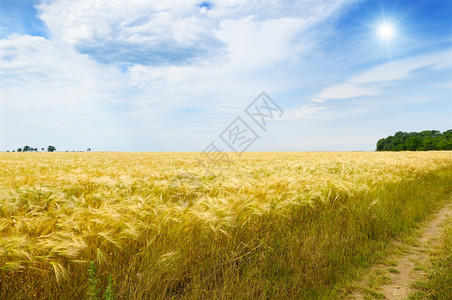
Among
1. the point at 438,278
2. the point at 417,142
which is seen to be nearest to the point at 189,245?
the point at 438,278

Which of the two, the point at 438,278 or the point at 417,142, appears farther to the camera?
the point at 417,142

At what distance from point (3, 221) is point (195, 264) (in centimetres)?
197

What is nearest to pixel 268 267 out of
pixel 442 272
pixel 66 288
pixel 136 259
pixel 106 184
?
pixel 136 259

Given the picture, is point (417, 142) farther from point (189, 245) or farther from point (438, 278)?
point (189, 245)

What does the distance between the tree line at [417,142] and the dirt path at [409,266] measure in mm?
85064

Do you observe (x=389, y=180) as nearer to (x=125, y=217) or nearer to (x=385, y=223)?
(x=385, y=223)

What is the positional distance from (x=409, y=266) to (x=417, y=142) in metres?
96.1

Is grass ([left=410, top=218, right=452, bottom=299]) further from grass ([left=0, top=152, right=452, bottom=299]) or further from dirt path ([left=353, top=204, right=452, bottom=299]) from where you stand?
grass ([left=0, top=152, right=452, bottom=299])

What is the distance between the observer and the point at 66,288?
6.56 feet

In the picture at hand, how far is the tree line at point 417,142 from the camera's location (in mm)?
72338

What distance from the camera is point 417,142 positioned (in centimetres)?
8038

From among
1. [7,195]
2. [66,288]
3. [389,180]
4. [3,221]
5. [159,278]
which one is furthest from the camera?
[389,180]

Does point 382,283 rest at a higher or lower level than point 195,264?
lower

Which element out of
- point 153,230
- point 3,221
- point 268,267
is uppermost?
point 3,221
